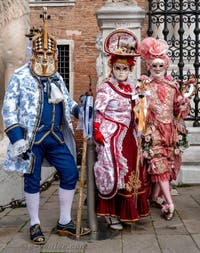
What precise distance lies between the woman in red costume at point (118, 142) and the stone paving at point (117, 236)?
22 cm

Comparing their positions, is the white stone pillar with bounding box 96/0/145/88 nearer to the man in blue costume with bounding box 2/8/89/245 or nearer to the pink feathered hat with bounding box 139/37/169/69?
the pink feathered hat with bounding box 139/37/169/69

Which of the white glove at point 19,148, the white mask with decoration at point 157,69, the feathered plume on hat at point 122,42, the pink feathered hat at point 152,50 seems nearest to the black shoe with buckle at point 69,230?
the white glove at point 19,148

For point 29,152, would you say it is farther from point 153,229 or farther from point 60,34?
point 60,34

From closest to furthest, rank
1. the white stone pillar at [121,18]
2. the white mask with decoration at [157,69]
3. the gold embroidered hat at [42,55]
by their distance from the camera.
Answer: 1. the gold embroidered hat at [42,55]
2. the white mask with decoration at [157,69]
3. the white stone pillar at [121,18]

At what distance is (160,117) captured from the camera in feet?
17.2

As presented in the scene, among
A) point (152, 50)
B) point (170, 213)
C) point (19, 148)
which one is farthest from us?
point (152, 50)

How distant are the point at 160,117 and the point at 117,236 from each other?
150 cm

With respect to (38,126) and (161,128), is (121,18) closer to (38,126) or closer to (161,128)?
(161,128)

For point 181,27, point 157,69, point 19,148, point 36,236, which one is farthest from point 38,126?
point 181,27

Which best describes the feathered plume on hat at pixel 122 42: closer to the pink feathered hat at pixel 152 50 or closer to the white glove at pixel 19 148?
the pink feathered hat at pixel 152 50

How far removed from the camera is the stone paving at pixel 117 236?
161 inches

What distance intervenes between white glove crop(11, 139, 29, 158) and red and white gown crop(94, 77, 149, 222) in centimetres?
83

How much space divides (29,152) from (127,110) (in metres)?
1.13

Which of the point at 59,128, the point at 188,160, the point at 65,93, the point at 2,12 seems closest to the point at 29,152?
the point at 59,128
